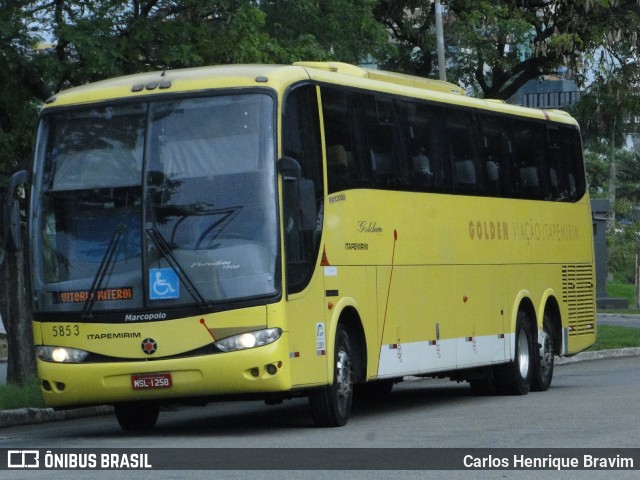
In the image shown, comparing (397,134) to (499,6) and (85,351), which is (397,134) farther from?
(499,6)

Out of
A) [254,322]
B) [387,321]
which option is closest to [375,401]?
[387,321]

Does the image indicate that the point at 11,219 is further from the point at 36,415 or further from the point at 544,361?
the point at 544,361

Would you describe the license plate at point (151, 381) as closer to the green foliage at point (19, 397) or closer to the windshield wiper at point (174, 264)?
the windshield wiper at point (174, 264)

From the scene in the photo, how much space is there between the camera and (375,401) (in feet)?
68.4

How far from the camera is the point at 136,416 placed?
1620cm

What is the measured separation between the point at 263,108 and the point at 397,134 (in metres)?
3.25

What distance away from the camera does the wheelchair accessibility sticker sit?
14422 mm

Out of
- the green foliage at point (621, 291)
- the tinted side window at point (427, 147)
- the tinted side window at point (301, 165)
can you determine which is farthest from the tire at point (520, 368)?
the green foliage at point (621, 291)

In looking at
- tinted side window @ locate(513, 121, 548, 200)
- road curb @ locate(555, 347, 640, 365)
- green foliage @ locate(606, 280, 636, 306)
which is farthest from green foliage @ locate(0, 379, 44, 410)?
green foliage @ locate(606, 280, 636, 306)

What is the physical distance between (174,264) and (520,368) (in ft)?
26.0

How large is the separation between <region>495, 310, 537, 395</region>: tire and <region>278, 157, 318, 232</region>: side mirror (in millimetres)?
6986

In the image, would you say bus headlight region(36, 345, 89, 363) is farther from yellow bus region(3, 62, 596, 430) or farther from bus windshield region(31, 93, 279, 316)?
bus windshield region(31, 93, 279, 316)

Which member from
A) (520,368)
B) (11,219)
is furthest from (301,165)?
(520,368)

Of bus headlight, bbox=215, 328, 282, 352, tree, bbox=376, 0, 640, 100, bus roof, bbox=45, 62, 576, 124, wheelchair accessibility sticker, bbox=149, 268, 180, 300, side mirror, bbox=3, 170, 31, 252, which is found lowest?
bus headlight, bbox=215, 328, 282, 352
